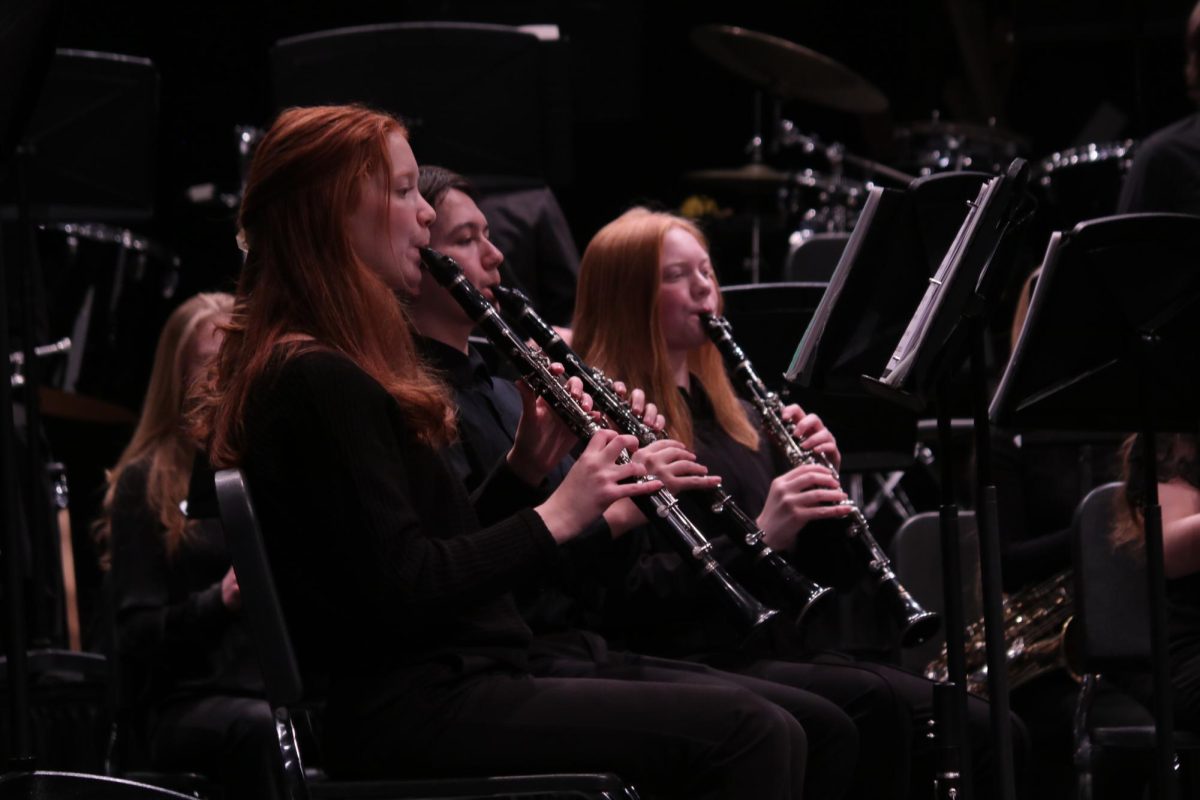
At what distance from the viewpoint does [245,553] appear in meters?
1.92

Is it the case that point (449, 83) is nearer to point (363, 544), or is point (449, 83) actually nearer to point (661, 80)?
point (363, 544)

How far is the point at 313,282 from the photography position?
221 centimetres

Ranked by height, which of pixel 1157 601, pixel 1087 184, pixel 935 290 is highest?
pixel 935 290

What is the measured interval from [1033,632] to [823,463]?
79cm

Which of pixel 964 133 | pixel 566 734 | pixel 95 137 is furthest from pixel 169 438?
pixel 964 133

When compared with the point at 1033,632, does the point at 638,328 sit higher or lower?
higher

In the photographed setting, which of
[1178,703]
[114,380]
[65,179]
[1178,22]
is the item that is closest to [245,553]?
[1178,703]

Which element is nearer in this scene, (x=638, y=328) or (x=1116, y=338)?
(x=1116, y=338)

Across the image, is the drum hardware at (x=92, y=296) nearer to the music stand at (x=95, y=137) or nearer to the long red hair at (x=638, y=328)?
the music stand at (x=95, y=137)

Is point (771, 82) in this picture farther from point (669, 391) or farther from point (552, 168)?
point (669, 391)

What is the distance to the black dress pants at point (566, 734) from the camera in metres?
2.05

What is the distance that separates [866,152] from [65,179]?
3.97 metres

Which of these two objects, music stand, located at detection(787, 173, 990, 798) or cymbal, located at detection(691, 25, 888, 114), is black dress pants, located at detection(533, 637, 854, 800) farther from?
cymbal, located at detection(691, 25, 888, 114)

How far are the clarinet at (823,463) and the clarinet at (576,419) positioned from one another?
Result: 0.54m
